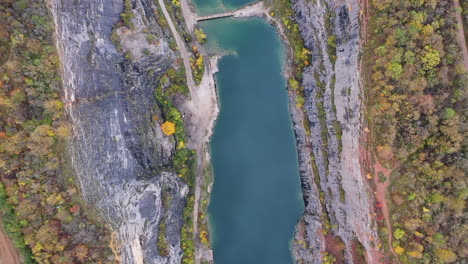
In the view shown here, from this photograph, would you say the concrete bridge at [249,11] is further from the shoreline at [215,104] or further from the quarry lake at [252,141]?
the quarry lake at [252,141]

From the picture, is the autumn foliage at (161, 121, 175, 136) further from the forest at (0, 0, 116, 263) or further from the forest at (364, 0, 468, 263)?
the forest at (364, 0, 468, 263)

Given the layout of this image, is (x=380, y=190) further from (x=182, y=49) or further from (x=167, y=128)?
(x=182, y=49)

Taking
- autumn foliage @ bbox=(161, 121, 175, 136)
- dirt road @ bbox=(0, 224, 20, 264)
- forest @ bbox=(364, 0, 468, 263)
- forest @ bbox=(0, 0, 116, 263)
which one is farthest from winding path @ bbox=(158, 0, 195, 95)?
dirt road @ bbox=(0, 224, 20, 264)

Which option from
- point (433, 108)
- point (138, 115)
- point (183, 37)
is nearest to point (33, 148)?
point (138, 115)

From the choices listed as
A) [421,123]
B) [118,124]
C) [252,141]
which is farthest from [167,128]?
[421,123]

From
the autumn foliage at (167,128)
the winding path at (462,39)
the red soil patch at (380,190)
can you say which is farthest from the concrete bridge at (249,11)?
the winding path at (462,39)

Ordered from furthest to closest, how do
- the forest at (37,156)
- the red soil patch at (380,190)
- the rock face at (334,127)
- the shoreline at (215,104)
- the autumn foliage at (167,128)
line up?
the shoreline at (215,104) < the autumn foliage at (167,128) < the rock face at (334,127) < the red soil patch at (380,190) < the forest at (37,156)

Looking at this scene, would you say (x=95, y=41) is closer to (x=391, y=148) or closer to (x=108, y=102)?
(x=108, y=102)
